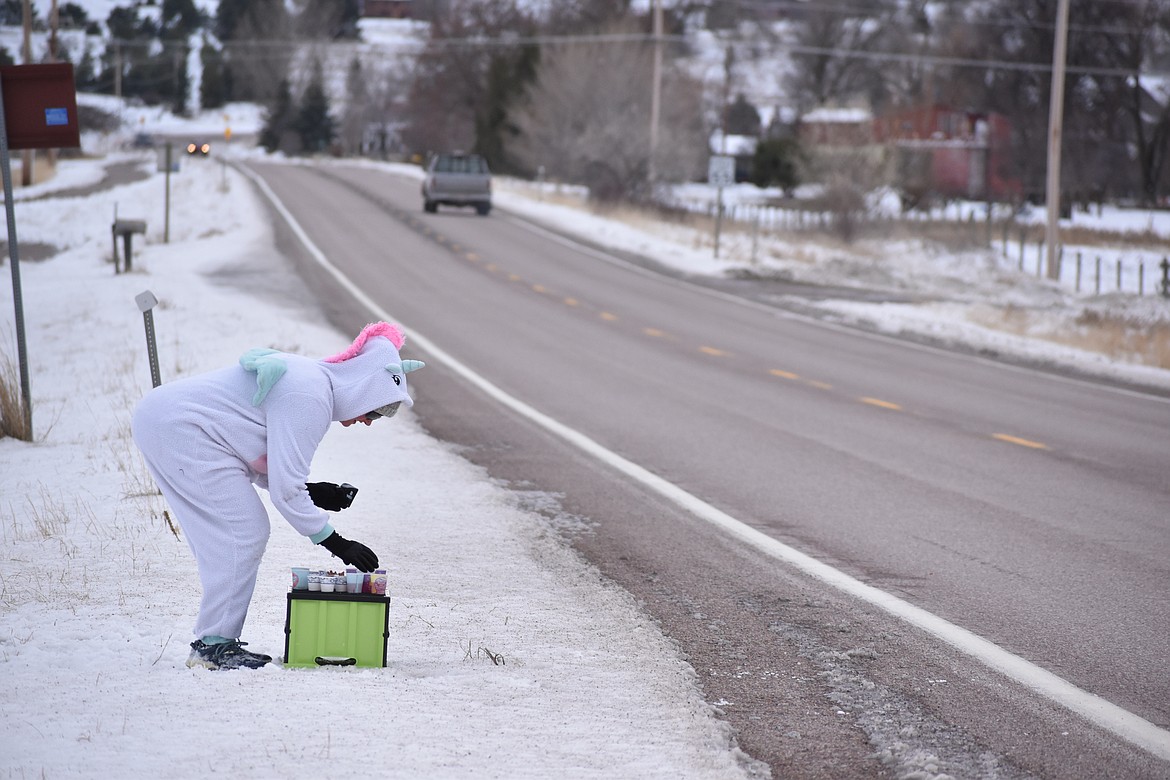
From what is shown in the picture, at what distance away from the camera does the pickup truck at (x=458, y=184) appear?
1686 inches

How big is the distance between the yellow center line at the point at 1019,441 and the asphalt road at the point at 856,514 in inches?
1.9

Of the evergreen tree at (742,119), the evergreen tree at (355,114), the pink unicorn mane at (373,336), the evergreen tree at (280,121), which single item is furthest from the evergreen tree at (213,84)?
the pink unicorn mane at (373,336)

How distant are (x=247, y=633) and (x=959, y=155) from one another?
3244 inches

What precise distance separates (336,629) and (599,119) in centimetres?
5635

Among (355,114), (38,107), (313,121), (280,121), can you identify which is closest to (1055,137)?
(38,107)

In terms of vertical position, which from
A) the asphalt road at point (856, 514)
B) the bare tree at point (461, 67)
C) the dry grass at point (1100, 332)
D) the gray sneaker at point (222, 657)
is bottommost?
the dry grass at point (1100, 332)

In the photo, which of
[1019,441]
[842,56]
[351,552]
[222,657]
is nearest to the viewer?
[351,552]

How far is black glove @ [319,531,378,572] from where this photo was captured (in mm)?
4688

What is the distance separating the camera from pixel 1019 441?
11664mm

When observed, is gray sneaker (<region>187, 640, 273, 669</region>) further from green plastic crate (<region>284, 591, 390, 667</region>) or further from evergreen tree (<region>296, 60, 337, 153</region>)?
evergreen tree (<region>296, 60, 337, 153</region>)

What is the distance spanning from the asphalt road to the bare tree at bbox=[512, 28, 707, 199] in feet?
109

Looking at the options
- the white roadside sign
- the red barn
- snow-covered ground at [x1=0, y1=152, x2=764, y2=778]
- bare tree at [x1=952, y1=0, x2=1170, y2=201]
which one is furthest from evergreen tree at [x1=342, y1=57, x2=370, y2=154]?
snow-covered ground at [x1=0, y1=152, x2=764, y2=778]

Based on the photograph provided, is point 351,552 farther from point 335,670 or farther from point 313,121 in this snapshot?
point 313,121

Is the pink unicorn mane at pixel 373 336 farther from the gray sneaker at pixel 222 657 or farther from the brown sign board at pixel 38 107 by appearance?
the brown sign board at pixel 38 107
